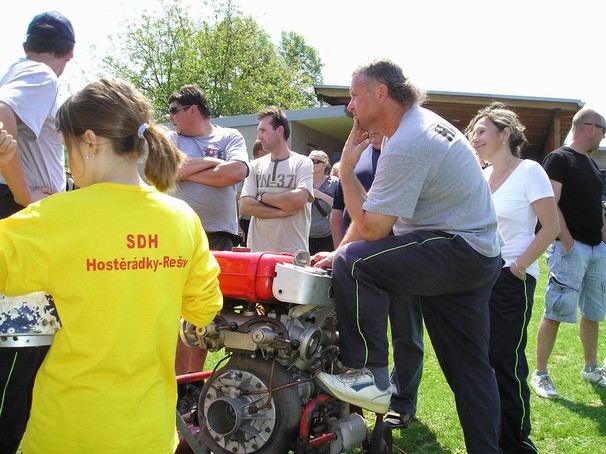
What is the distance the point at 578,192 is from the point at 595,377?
5.55 ft

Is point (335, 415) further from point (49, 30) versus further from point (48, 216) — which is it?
point (49, 30)

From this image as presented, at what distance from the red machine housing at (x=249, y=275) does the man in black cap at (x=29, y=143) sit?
972mm

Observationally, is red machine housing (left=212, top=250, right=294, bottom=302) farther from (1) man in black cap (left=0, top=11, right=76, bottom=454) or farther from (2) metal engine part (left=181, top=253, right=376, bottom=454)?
(1) man in black cap (left=0, top=11, right=76, bottom=454)

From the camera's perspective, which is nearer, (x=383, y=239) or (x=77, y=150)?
(x=77, y=150)

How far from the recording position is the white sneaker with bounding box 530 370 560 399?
16.4 ft

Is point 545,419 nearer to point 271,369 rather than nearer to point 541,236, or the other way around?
point 541,236

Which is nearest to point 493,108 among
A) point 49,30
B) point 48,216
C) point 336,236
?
point 336,236

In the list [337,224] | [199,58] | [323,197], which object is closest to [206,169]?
[337,224]

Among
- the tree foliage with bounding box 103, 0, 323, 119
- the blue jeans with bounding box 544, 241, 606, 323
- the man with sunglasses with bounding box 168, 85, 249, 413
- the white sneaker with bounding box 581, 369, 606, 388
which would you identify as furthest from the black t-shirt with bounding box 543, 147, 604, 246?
the tree foliage with bounding box 103, 0, 323, 119

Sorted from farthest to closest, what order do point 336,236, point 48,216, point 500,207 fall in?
1. point 336,236
2. point 500,207
3. point 48,216

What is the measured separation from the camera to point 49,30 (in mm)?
3252

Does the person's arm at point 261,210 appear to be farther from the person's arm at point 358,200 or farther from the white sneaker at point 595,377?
the white sneaker at point 595,377

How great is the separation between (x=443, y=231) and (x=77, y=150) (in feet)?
6.10

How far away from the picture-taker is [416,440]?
4.07 m
